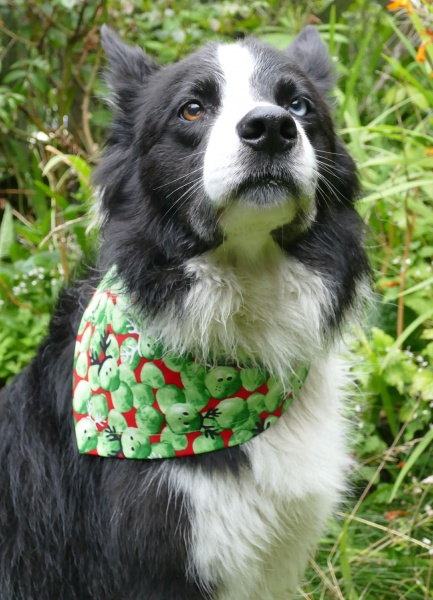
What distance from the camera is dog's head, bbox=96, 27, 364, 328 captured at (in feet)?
6.69

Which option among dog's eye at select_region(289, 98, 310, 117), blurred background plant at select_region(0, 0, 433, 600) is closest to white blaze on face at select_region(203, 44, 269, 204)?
dog's eye at select_region(289, 98, 310, 117)

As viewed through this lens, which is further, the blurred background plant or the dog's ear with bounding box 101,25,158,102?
the blurred background plant

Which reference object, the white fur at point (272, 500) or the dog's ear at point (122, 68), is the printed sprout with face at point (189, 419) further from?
the dog's ear at point (122, 68)

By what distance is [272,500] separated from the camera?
2316mm

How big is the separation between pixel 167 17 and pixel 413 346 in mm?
2637

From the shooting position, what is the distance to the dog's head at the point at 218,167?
2.04 metres

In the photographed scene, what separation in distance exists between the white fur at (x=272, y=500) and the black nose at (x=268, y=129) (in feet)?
2.72

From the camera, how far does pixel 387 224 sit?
384 cm

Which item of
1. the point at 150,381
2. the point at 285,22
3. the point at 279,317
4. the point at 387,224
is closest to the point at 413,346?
the point at 387,224

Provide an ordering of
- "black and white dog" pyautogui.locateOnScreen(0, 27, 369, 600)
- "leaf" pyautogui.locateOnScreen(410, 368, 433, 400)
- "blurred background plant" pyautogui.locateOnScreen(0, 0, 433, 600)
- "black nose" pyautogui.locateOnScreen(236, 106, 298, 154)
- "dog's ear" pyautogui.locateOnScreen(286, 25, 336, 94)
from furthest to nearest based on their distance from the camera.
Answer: "blurred background plant" pyautogui.locateOnScreen(0, 0, 433, 600) < "leaf" pyautogui.locateOnScreen(410, 368, 433, 400) < "dog's ear" pyautogui.locateOnScreen(286, 25, 336, 94) < "black and white dog" pyautogui.locateOnScreen(0, 27, 369, 600) < "black nose" pyautogui.locateOnScreen(236, 106, 298, 154)

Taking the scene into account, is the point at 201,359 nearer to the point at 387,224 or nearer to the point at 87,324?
the point at 87,324

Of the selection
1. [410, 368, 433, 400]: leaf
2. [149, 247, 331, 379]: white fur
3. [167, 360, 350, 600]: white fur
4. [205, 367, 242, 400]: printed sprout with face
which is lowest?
[167, 360, 350, 600]: white fur

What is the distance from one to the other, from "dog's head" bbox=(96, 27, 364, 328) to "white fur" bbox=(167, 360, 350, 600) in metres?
0.45

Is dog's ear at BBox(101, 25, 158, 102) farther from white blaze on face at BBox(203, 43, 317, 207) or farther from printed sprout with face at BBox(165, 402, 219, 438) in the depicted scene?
printed sprout with face at BBox(165, 402, 219, 438)
